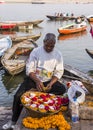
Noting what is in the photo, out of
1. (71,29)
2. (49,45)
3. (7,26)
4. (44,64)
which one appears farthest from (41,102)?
(7,26)

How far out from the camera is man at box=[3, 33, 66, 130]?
6.72 metres

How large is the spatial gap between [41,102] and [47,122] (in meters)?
0.48

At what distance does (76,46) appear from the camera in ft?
90.0

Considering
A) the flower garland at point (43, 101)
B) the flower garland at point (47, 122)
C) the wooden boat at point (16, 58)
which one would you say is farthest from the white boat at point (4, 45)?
the flower garland at point (47, 122)

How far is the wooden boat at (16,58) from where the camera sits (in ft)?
51.0

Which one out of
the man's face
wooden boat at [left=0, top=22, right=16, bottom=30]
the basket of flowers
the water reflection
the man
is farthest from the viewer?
wooden boat at [left=0, top=22, right=16, bottom=30]

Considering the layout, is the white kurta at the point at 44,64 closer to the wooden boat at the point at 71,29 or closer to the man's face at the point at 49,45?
the man's face at the point at 49,45

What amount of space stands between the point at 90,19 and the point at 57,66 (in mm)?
37545

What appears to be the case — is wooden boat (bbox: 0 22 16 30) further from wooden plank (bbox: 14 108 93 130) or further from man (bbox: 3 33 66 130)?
wooden plank (bbox: 14 108 93 130)

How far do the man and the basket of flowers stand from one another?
214mm

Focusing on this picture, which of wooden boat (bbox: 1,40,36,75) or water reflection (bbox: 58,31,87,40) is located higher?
wooden boat (bbox: 1,40,36,75)

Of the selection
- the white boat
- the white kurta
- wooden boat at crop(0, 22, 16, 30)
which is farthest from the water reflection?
the white kurta

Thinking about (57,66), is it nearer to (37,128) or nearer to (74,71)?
(37,128)

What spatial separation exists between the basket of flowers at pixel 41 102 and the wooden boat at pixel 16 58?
8.99 metres
